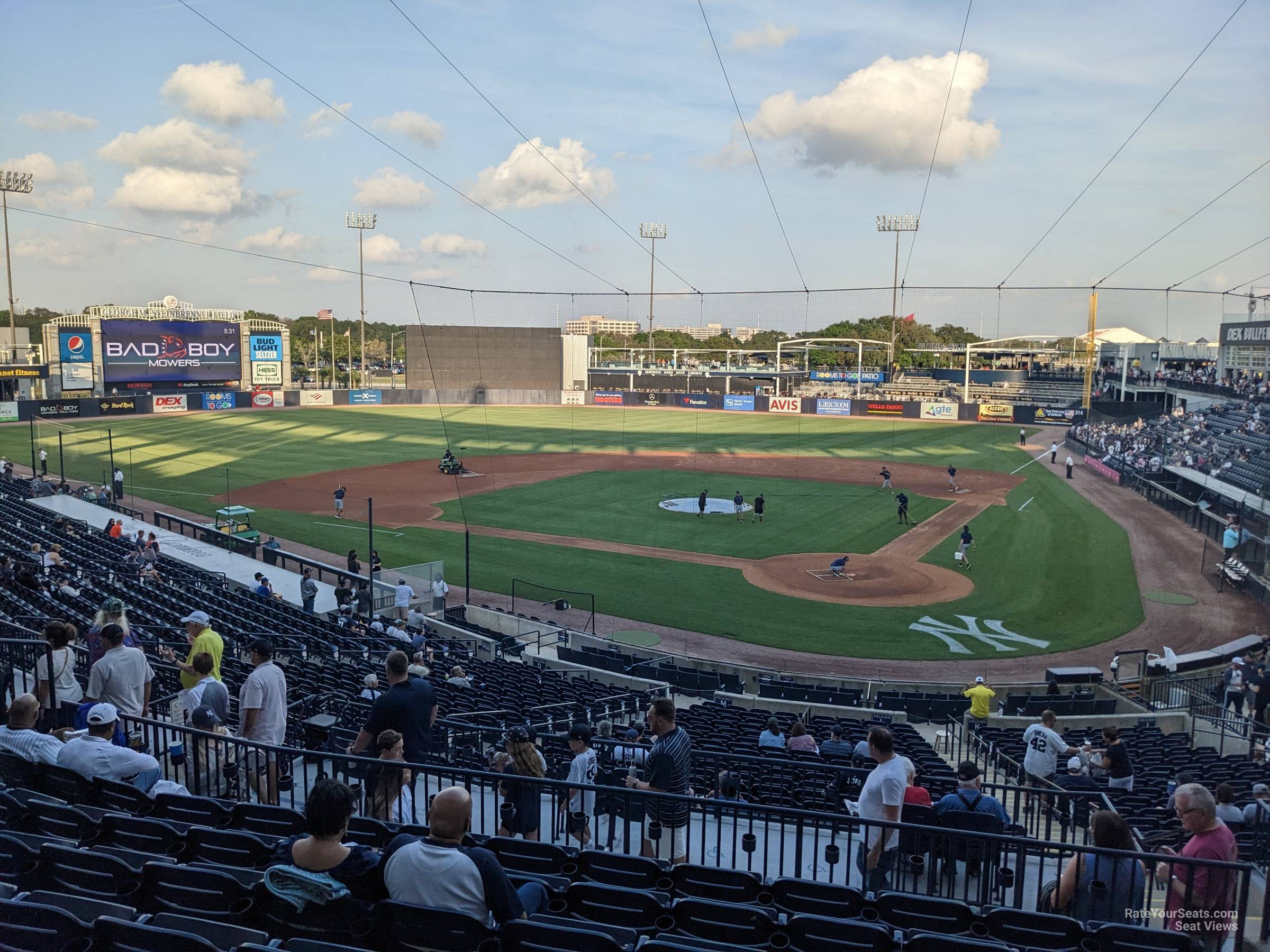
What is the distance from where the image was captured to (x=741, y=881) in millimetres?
4949

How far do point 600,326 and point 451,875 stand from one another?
224 ft

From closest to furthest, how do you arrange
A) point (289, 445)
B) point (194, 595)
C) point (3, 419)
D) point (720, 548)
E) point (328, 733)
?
point (328, 733) → point (194, 595) → point (720, 548) → point (289, 445) → point (3, 419)

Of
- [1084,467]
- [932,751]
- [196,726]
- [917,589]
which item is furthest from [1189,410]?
[196,726]

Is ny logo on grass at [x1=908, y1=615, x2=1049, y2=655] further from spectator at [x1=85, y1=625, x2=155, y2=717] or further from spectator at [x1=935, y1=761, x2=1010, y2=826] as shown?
spectator at [x1=85, y1=625, x2=155, y2=717]

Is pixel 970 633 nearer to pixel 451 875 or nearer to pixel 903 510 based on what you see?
pixel 903 510

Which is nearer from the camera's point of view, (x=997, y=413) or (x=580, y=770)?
(x=580, y=770)

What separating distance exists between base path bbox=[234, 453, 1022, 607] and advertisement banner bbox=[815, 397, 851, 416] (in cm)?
2235

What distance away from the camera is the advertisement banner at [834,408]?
7375 centimetres

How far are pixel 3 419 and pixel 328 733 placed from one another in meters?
70.5

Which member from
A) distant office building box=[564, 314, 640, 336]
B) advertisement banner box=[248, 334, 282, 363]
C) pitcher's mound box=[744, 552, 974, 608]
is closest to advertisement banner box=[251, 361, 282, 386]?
advertisement banner box=[248, 334, 282, 363]

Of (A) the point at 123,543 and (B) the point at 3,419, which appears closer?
(A) the point at 123,543

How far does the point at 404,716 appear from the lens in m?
6.86

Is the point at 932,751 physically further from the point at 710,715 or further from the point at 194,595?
the point at 194,595

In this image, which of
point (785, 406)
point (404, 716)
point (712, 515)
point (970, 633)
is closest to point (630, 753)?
point (404, 716)
